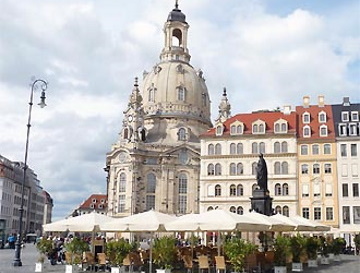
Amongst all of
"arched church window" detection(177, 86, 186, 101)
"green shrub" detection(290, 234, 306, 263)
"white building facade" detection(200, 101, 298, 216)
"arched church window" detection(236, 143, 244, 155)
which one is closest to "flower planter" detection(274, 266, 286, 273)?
"green shrub" detection(290, 234, 306, 263)

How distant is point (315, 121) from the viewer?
64.1 meters

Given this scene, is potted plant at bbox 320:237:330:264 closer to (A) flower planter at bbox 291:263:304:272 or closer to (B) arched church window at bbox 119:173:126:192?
(A) flower planter at bbox 291:263:304:272

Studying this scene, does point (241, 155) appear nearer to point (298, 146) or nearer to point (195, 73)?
point (298, 146)

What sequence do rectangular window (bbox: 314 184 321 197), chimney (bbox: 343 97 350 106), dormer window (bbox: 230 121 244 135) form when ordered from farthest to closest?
dormer window (bbox: 230 121 244 135), chimney (bbox: 343 97 350 106), rectangular window (bbox: 314 184 321 197)

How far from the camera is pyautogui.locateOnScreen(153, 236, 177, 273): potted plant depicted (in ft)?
74.5

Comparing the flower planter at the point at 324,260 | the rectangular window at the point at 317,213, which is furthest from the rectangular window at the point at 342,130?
the flower planter at the point at 324,260

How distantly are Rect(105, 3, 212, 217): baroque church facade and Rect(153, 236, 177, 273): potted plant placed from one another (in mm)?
59694

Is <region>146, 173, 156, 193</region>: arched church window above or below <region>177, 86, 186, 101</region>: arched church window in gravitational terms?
below

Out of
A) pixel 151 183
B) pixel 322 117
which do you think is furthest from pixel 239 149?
pixel 151 183

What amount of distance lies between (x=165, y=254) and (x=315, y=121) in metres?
45.5

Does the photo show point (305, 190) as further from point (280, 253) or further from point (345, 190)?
point (280, 253)

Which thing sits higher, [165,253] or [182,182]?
[182,182]

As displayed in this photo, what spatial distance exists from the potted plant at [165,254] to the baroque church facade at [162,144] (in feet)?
Result: 196

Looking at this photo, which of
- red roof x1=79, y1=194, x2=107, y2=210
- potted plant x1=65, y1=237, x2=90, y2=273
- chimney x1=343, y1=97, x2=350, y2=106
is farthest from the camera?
red roof x1=79, y1=194, x2=107, y2=210
